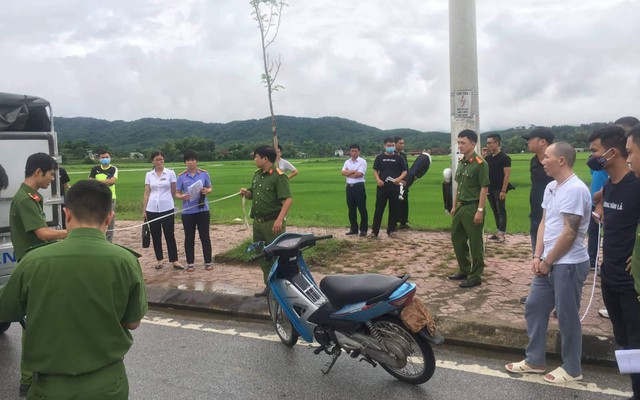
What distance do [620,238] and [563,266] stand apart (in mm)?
438

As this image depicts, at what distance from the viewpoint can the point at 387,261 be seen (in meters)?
6.85

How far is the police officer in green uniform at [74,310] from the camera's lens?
1.91m

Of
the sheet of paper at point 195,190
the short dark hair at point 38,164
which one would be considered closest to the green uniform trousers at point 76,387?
the short dark hair at point 38,164

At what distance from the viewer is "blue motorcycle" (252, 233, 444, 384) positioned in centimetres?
329

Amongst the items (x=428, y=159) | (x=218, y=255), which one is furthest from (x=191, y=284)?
(x=428, y=159)

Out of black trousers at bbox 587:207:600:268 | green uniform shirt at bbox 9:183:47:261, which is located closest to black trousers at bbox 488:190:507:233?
black trousers at bbox 587:207:600:268

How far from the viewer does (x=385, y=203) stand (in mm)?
8836

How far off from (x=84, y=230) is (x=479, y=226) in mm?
4432

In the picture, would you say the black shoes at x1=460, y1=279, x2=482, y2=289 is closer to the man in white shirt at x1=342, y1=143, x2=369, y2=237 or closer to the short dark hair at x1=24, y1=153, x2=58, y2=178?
the man in white shirt at x1=342, y1=143, x2=369, y2=237

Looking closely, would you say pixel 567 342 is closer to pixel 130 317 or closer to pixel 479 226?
pixel 479 226

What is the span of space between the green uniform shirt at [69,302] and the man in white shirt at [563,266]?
2808mm

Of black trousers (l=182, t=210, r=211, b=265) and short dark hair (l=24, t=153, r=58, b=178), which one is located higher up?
short dark hair (l=24, t=153, r=58, b=178)

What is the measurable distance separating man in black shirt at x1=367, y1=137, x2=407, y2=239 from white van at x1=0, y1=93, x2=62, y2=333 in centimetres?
514

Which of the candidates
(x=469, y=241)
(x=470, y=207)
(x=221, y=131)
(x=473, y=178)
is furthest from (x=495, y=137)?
(x=221, y=131)
